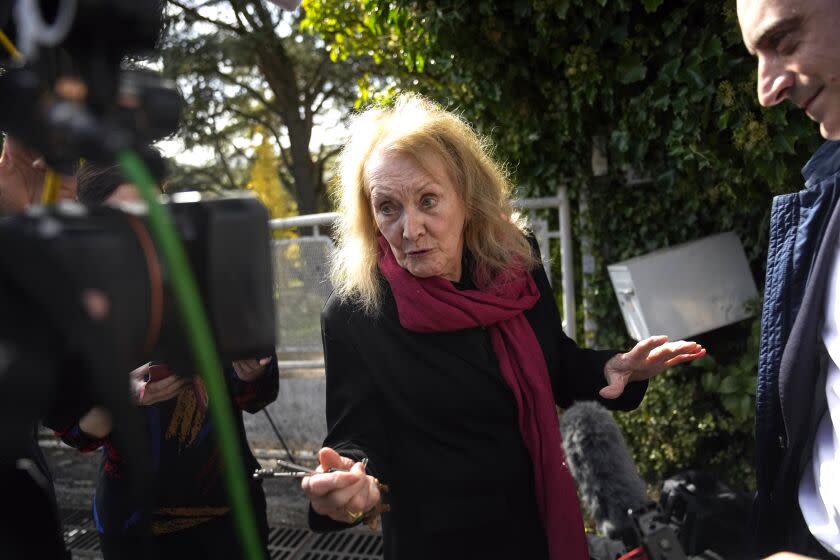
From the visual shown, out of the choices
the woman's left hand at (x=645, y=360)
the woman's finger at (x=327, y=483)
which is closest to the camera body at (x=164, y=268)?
the woman's finger at (x=327, y=483)

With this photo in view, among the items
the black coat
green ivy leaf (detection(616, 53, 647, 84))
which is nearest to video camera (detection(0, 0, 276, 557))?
the black coat

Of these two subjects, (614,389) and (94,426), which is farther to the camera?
(614,389)

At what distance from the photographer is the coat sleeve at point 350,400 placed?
1.65 metres

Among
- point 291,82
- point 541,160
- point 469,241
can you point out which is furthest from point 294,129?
point 469,241

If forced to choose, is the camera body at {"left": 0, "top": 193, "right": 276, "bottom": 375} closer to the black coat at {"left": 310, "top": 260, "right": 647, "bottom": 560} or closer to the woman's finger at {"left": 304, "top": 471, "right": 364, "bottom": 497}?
the woman's finger at {"left": 304, "top": 471, "right": 364, "bottom": 497}

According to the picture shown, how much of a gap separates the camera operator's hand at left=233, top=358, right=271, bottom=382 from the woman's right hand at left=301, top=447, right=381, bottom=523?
0.35m

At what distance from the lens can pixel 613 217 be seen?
152 inches

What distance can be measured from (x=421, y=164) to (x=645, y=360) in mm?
840

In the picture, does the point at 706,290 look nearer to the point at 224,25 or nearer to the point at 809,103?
the point at 809,103

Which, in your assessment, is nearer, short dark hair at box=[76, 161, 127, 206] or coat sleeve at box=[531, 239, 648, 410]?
short dark hair at box=[76, 161, 127, 206]

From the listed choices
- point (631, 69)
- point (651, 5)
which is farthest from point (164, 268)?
point (631, 69)

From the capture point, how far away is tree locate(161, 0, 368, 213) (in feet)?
38.7

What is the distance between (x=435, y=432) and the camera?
5.71 ft

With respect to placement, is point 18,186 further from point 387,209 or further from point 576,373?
point 576,373
